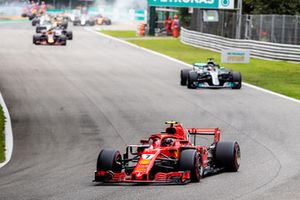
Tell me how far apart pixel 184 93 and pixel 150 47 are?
28653 mm

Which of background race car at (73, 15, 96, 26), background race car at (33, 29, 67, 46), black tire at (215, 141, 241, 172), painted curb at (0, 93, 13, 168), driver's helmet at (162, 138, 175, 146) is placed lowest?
background race car at (73, 15, 96, 26)

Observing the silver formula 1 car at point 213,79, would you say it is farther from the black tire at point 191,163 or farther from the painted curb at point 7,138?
the black tire at point 191,163

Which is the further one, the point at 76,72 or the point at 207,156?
the point at 76,72

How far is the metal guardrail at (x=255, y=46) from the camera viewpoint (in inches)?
1810

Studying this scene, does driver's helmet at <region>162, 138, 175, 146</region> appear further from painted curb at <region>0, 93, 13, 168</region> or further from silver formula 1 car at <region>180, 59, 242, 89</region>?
silver formula 1 car at <region>180, 59, 242, 89</region>

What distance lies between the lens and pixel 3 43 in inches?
2334

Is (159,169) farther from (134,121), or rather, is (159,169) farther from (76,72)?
(76,72)

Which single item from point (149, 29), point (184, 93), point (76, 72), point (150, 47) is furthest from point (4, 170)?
point (149, 29)

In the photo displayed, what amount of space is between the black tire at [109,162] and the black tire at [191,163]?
101cm

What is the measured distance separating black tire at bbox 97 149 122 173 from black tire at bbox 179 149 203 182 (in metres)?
1.01

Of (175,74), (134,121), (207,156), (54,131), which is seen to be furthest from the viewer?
(175,74)

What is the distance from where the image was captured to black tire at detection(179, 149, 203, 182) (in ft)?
45.7

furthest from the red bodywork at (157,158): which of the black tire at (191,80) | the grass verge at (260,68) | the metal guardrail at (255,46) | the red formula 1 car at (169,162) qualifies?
the metal guardrail at (255,46)

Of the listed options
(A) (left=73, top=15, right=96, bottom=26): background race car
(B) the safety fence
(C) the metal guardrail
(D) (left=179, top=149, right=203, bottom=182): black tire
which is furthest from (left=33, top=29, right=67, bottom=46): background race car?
(D) (left=179, top=149, right=203, bottom=182): black tire
